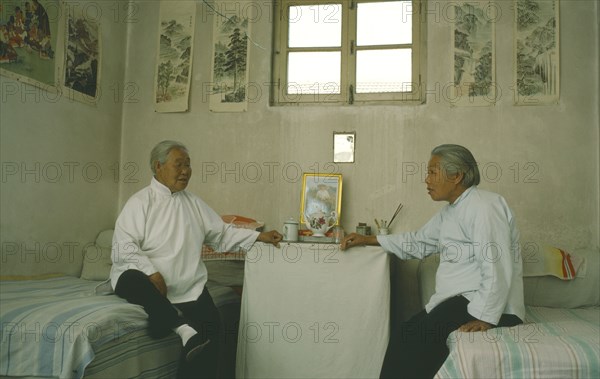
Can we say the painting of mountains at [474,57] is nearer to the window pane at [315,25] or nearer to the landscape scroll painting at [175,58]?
the window pane at [315,25]

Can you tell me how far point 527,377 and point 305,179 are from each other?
83.4 inches

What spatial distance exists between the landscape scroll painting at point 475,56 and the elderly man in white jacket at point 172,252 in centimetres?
179

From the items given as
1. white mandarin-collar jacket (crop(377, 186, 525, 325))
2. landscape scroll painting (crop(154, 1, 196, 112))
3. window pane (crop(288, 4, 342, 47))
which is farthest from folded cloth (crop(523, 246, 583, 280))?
landscape scroll painting (crop(154, 1, 196, 112))

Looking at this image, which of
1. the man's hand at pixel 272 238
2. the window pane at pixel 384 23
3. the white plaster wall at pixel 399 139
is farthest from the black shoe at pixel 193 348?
the window pane at pixel 384 23

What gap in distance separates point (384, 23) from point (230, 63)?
1.23m

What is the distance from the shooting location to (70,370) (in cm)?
212

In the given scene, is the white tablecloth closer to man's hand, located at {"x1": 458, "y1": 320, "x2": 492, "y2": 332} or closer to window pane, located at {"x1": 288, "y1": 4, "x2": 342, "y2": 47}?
man's hand, located at {"x1": 458, "y1": 320, "x2": 492, "y2": 332}

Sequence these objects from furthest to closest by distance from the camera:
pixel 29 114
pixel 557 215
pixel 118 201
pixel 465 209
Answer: pixel 118 201 < pixel 557 215 < pixel 29 114 < pixel 465 209

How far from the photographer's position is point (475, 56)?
3721 mm

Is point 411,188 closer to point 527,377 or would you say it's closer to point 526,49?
point 526,49

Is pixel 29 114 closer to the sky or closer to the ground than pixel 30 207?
closer to the sky

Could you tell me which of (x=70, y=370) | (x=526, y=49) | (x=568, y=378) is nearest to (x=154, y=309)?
(x=70, y=370)

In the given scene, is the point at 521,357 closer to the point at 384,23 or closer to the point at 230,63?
the point at 384,23

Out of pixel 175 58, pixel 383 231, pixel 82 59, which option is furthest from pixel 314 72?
pixel 82 59
